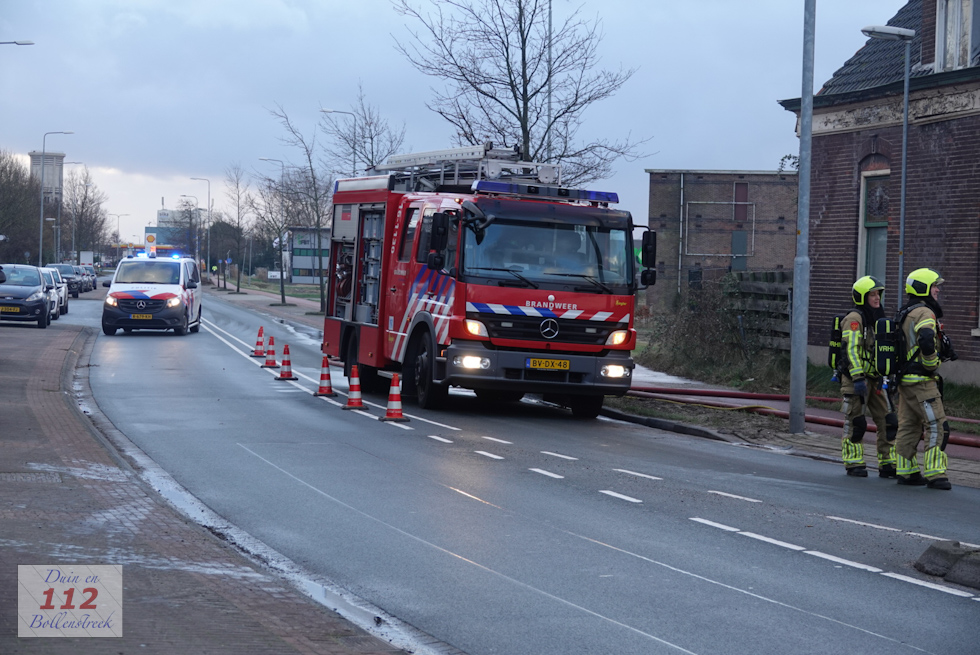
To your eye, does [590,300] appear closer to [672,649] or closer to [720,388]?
[720,388]

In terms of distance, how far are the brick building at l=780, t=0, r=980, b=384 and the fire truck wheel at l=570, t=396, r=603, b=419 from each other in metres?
5.58

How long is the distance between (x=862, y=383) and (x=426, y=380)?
6.57 metres

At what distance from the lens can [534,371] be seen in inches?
583

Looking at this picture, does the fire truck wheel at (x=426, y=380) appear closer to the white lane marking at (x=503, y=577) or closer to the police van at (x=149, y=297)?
the white lane marking at (x=503, y=577)

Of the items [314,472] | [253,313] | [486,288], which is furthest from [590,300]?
[253,313]

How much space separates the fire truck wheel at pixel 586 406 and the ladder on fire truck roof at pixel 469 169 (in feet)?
10.8

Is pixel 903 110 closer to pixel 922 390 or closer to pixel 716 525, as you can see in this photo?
pixel 922 390

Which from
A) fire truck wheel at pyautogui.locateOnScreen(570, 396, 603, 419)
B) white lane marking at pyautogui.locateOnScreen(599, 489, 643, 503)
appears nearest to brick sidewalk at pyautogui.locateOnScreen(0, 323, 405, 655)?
white lane marking at pyautogui.locateOnScreen(599, 489, 643, 503)

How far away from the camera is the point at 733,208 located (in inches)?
2295

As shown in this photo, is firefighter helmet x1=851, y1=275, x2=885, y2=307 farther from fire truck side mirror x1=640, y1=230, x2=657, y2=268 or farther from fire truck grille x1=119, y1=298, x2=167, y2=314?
fire truck grille x1=119, y1=298, x2=167, y2=314

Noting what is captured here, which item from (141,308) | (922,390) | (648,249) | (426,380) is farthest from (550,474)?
(141,308)

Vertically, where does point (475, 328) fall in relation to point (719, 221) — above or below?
below

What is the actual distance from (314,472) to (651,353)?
16453 mm

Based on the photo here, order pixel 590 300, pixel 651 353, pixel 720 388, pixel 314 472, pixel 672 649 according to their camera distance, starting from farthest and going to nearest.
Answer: pixel 651 353
pixel 720 388
pixel 590 300
pixel 314 472
pixel 672 649
